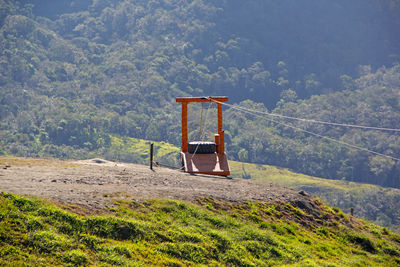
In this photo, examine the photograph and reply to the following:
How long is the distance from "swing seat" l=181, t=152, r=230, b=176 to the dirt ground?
231cm

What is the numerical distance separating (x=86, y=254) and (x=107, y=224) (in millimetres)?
2039

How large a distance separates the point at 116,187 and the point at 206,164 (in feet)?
35.1

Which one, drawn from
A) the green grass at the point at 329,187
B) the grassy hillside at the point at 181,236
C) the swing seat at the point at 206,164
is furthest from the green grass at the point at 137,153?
the grassy hillside at the point at 181,236

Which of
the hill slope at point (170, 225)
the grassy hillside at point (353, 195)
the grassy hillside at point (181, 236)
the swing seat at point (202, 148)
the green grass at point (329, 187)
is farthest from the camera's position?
the green grass at point (329, 187)

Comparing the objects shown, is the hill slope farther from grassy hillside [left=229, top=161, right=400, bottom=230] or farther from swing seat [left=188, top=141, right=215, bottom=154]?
grassy hillside [left=229, top=161, right=400, bottom=230]

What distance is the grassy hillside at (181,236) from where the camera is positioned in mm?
12586

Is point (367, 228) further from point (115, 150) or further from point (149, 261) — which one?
point (115, 150)

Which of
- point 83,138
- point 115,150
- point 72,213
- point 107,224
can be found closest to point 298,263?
point 107,224

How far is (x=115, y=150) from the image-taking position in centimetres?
18538

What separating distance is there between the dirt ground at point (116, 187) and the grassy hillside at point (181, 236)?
948 millimetres

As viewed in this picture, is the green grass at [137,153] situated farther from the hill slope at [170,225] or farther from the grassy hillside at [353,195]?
the hill slope at [170,225]

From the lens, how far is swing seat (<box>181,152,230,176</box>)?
2892 centimetres

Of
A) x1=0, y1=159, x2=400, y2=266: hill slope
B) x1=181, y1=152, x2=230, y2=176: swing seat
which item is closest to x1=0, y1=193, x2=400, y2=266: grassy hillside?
x1=0, y1=159, x2=400, y2=266: hill slope

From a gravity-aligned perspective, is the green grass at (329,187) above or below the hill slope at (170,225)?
below
